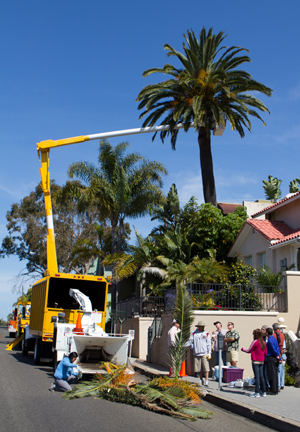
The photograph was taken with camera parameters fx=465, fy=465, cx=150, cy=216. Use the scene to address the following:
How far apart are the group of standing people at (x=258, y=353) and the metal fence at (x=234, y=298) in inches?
56.3

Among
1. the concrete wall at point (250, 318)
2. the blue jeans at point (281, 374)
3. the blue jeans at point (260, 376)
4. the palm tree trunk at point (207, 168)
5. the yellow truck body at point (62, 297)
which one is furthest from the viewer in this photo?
the palm tree trunk at point (207, 168)

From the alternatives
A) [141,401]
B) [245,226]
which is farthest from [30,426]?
[245,226]

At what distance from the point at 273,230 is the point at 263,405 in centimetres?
1442

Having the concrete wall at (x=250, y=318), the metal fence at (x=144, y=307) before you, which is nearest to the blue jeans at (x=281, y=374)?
the concrete wall at (x=250, y=318)

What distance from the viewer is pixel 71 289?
15773 millimetres

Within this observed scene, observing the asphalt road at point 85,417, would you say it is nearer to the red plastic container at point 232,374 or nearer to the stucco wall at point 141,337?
the red plastic container at point 232,374

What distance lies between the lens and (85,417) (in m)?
7.92

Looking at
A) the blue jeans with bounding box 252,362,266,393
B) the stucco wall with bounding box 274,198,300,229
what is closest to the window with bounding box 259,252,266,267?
the stucco wall with bounding box 274,198,300,229

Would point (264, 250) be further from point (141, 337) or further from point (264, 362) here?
point (264, 362)

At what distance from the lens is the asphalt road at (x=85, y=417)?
7246 mm

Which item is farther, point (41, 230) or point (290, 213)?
point (41, 230)

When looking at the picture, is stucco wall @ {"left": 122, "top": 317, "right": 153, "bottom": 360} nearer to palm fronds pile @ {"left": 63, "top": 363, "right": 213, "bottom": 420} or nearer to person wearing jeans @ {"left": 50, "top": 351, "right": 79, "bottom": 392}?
person wearing jeans @ {"left": 50, "top": 351, "right": 79, "bottom": 392}

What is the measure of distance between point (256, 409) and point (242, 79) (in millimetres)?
20058

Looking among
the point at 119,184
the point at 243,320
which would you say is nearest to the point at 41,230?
the point at 119,184
